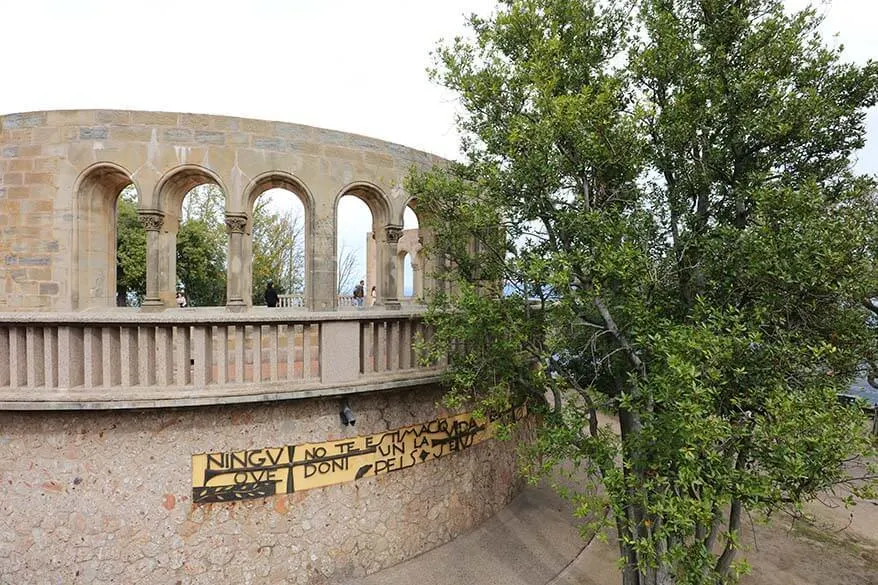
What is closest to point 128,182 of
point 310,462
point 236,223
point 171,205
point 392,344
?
point 171,205

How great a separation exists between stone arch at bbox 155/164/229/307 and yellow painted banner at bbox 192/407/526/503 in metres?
2.71

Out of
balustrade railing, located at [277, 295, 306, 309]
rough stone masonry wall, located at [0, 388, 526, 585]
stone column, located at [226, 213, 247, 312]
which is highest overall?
stone column, located at [226, 213, 247, 312]

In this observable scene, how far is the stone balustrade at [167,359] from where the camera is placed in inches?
Result: 185

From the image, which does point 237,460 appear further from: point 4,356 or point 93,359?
point 4,356

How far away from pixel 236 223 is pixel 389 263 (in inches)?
91.8

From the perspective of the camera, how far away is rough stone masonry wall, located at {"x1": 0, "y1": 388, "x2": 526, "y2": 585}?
495cm

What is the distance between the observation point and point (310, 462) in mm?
5570

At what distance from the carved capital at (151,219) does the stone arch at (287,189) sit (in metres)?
1.12

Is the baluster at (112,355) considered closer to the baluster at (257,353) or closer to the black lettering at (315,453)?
the baluster at (257,353)

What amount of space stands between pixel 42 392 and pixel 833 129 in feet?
29.1

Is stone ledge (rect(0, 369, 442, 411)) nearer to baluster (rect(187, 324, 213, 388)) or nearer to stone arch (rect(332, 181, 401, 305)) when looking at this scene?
baluster (rect(187, 324, 213, 388))

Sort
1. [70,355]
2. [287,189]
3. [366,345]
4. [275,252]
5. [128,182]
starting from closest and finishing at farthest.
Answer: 1. [70,355]
2. [366,345]
3. [128,182]
4. [287,189]
5. [275,252]

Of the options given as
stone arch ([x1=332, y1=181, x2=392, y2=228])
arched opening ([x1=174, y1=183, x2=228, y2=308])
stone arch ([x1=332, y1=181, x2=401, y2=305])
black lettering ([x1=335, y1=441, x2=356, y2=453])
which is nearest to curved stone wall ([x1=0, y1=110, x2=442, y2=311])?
stone arch ([x1=332, y1=181, x2=392, y2=228])

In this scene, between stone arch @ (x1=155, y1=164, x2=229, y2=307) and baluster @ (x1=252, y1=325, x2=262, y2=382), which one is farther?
stone arch @ (x1=155, y1=164, x2=229, y2=307)
